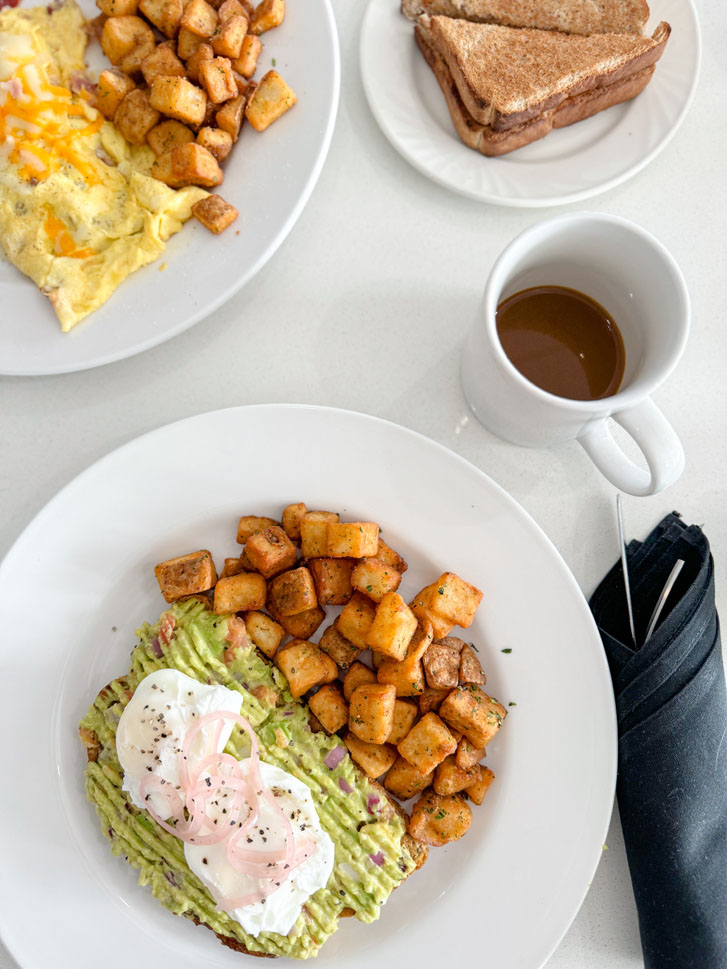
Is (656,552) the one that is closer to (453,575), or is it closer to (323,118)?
(453,575)

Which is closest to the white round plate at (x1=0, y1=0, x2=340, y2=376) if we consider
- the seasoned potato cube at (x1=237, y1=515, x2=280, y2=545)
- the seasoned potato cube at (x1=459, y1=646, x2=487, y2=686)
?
the seasoned potato cube at (x1=237, y1=515, x2=280, y2=545)

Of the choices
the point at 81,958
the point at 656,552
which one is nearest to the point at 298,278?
the point at 656,552

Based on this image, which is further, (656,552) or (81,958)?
(656,552)

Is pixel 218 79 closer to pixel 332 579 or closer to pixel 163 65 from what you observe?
pixel 163 65

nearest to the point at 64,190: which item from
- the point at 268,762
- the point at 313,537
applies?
the point at 313,537

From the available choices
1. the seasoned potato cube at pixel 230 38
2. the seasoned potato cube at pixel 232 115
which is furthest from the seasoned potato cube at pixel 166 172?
the seasoned potato cube at pixel 230 38

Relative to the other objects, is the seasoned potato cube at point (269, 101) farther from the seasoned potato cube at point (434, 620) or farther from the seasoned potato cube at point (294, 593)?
the seasoned potato cube at point (434, 620)
